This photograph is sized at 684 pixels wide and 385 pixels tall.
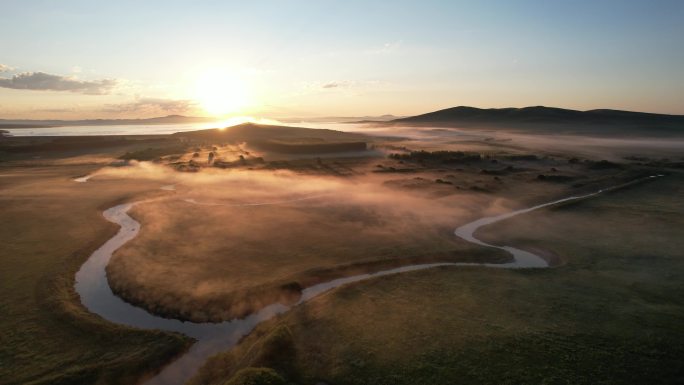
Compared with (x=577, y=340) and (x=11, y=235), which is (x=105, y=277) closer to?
(x=11, y=235)

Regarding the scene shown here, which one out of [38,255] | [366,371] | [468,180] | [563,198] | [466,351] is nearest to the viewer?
[366,371]

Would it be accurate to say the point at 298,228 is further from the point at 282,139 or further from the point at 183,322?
the point at 282,139

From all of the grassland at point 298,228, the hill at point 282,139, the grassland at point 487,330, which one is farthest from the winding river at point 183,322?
the hill at point 282,139

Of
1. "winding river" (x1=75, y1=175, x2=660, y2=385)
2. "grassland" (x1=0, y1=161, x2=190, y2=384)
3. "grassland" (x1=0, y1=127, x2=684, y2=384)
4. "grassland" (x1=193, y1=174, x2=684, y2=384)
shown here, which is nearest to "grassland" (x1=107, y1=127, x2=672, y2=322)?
"grassland" (x1=0, y1=127, x2=684, y2=384)

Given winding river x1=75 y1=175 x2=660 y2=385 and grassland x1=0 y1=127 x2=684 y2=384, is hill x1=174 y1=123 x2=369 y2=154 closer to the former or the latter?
grassland x1=0 y1=127 x2=684 y2=384

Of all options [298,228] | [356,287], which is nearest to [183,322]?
[356,287]

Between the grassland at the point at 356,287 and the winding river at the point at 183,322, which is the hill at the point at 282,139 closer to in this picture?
the grassland at the point at 356,287

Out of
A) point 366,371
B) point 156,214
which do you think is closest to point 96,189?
point 156,214

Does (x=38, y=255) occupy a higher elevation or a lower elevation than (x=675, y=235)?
lower
